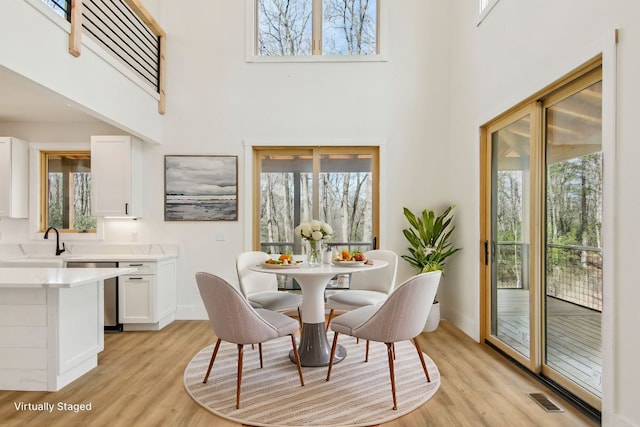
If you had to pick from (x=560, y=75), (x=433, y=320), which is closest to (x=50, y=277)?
(x=433, y=320)

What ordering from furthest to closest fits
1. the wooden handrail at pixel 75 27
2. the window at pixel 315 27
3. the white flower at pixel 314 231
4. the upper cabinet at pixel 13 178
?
the window at pixel 315 27 → the upper cabinet at pixel 13 178 → the white flower at pixel 314 231 → the wooden handrail at pixel 75 27

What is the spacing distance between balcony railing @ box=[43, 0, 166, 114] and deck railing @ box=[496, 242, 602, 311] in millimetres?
3853

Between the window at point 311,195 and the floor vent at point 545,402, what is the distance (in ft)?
8.06

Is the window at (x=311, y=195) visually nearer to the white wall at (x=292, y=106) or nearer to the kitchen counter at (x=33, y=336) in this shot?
the white wall at (x=292, y=106)

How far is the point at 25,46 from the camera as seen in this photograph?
7.50 feet

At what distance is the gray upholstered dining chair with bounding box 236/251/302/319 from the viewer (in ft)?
10.4

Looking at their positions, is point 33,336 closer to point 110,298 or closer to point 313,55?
point 110,298

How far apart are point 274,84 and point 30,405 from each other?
3.78 meters

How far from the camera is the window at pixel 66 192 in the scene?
446cm

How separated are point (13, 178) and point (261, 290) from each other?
324cm

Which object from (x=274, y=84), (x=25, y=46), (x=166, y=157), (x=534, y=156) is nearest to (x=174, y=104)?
(x=166, y=157)

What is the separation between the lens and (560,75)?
7.87 ft

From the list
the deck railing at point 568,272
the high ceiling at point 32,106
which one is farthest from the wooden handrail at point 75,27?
the deck railing at point 568,272

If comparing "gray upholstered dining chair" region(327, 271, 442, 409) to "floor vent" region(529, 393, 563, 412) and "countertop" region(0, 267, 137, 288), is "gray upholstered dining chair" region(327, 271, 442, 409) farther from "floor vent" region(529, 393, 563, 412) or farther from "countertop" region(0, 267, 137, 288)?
"countertop" region(0, 267, 137, 288)
